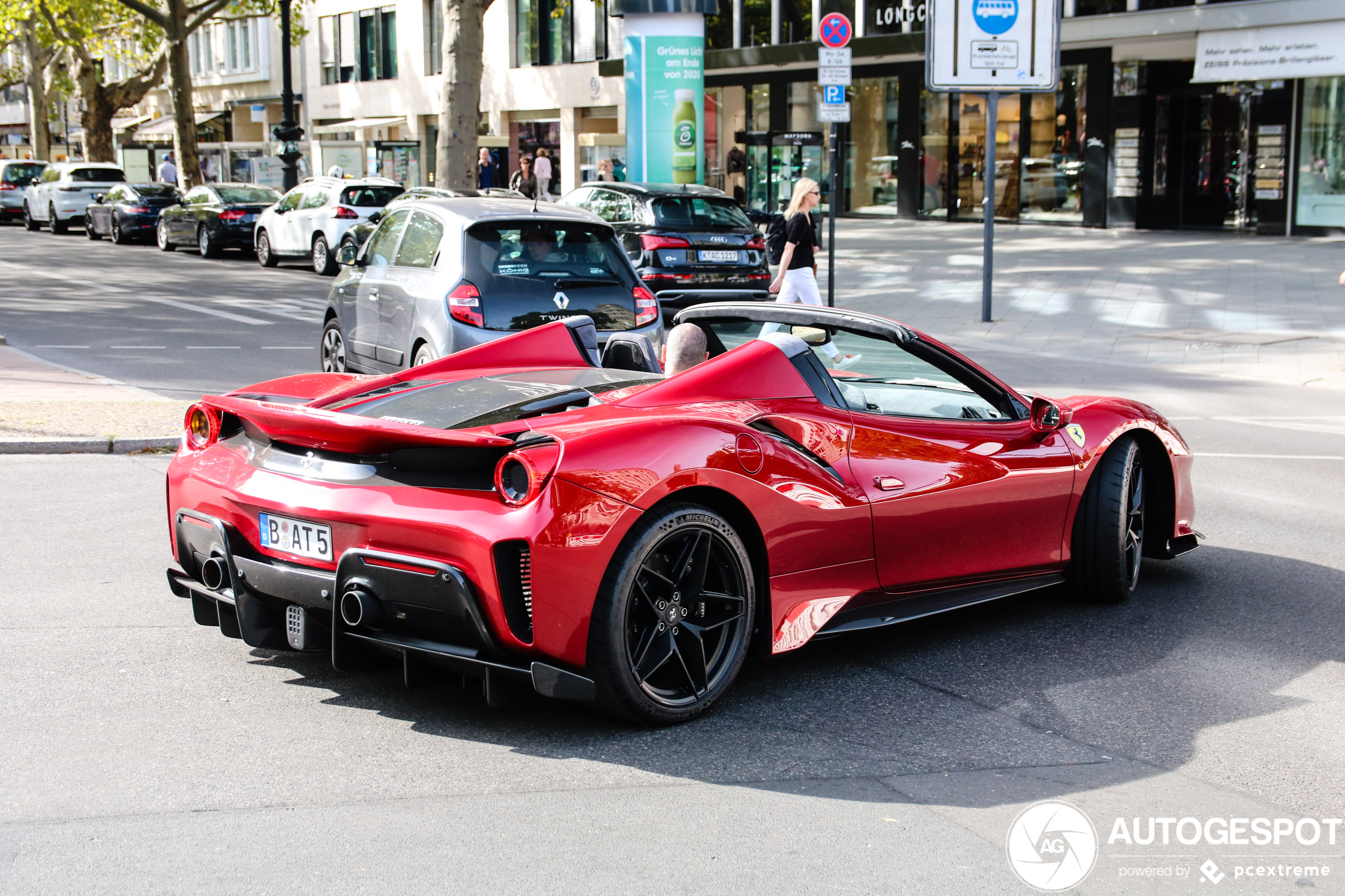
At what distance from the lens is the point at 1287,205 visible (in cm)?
2723

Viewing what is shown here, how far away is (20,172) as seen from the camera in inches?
1642

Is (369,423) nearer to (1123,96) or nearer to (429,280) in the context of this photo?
(429,280)

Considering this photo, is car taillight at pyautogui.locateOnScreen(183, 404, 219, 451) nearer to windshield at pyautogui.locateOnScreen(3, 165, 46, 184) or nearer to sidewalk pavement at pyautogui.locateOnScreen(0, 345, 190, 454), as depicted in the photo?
sidewalk pavement at pyautogui.locateOnScreen(0, 345, 190, 454)

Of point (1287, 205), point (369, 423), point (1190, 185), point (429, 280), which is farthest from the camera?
point (1190, 185)

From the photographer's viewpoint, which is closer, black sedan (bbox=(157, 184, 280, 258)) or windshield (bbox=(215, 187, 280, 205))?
black sedan (bbox=(157, 184, 280, 258))

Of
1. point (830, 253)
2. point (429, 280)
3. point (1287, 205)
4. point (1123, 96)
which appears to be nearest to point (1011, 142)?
point (1123, 96)

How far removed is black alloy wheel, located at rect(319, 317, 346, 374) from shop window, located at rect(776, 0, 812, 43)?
26.6 meters

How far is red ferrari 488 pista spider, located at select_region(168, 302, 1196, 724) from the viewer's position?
4137 mm

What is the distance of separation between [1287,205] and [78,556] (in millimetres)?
25880

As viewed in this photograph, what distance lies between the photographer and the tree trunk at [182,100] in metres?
40.0

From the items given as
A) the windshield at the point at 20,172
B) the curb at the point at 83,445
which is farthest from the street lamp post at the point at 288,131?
the curb at the point at 83,445

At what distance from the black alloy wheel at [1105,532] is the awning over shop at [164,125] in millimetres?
64377

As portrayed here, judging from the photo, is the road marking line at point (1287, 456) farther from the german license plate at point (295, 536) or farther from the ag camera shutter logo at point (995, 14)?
the ag camera shutter logo at point (995, 14)

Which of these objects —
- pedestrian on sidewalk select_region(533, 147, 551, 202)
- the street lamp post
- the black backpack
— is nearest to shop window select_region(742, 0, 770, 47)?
pedestrian on sidewalk select_region(533, 147, 551, 202)
